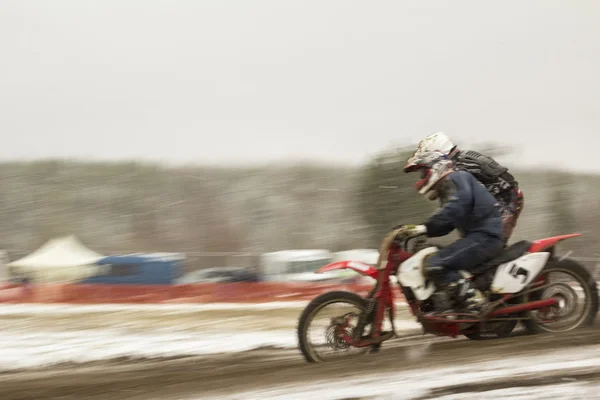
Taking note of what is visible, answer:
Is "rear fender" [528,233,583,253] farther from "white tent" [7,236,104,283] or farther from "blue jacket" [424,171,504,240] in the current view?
"white tent" [7,236,104,283]

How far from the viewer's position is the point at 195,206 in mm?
33750

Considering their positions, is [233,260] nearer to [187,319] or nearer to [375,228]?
[375,228]

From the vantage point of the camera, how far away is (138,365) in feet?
18.7

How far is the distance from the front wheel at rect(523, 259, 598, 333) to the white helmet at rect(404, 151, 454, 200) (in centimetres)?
112

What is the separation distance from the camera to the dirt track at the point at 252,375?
161 inches

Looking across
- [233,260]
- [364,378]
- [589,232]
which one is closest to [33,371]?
[364,378]

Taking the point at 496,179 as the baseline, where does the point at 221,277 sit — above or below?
below

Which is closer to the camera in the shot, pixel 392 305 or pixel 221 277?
pixel 392 305

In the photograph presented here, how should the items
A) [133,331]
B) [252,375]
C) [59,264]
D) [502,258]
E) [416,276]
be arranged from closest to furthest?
[252,375] → [416,276] → [502,258] → [133,331] → [59,264]

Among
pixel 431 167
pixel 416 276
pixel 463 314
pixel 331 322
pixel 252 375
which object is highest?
pixel 431 167

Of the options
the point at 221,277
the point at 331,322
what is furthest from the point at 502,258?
the point at 221,277

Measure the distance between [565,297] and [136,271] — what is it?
37.8 ft

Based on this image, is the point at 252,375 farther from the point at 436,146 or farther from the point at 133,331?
the point at 133,331

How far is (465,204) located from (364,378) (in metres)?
1.53
